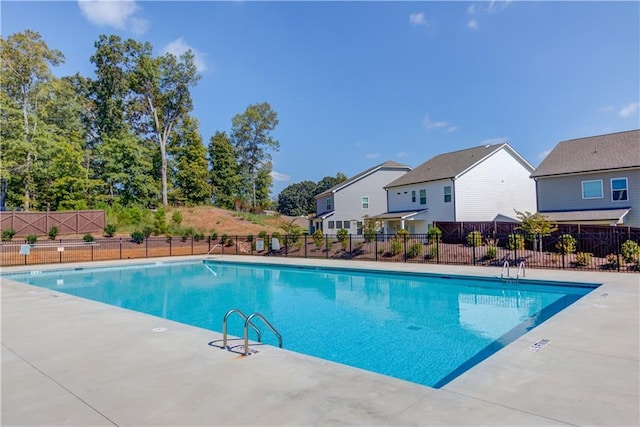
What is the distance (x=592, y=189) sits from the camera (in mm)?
20438

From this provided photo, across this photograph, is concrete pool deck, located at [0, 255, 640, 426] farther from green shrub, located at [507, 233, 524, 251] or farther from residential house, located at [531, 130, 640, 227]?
residential house, located at [531, 130, 640, 227]

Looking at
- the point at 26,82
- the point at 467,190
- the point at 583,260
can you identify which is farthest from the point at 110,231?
the point at 583,260

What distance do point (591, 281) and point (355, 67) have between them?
18.0m

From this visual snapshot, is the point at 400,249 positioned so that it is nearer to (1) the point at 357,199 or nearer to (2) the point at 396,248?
(2) the point at 396,248

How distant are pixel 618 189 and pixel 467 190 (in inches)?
312

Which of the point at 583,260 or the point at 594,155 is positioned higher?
the point at 594,155

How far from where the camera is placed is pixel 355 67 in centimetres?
2422

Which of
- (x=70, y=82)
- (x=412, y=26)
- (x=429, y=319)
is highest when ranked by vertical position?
(x=70, y=82)

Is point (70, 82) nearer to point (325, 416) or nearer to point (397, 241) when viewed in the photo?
point (397, 241)

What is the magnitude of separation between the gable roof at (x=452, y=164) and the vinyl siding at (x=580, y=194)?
15.0 feet

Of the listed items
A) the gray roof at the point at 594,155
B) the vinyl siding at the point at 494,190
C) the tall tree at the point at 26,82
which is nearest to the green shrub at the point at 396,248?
the vinyl siding at the point at 494,190

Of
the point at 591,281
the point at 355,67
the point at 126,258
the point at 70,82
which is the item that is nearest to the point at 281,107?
the point at 70,82

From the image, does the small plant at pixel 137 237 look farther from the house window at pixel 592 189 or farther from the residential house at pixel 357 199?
the house window at pixel 592 189

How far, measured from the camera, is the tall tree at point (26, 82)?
29938mm
